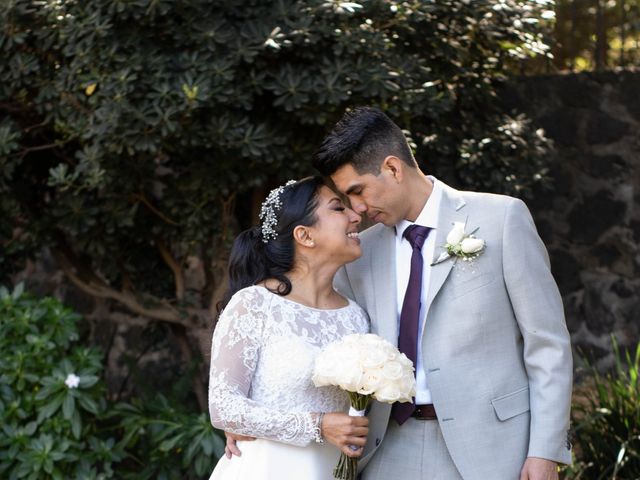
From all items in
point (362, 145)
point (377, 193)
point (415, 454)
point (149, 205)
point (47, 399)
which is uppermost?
point (362, 145)

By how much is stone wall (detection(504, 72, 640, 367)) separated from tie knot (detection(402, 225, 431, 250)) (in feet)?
9.60

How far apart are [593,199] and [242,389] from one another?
3.49 metres

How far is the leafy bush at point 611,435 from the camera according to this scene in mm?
4727

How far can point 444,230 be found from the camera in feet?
10.5

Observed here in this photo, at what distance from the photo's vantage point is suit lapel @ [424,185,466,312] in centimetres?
310

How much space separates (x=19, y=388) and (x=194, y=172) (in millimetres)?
1372

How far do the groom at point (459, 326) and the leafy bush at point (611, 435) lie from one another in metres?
1.87

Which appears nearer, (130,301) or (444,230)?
(444,230)

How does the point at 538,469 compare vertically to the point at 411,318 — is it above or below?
below

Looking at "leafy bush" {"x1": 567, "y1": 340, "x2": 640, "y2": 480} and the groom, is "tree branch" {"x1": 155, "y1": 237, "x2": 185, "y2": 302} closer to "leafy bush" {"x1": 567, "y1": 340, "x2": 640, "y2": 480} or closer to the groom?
"leafy bush" {"x1": 567, "y1": 340, "x2": 640, "y2": 480}

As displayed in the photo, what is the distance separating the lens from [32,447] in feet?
15.3

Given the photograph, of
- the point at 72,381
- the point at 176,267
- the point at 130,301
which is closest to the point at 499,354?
the point at 72,381

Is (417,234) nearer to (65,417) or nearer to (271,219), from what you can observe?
(271,219)

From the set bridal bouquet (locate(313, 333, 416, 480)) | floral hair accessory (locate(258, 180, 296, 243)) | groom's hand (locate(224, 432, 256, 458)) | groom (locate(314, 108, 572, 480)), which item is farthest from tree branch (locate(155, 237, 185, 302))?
bridal bouquet (locate(313, 333, 416, 480))
